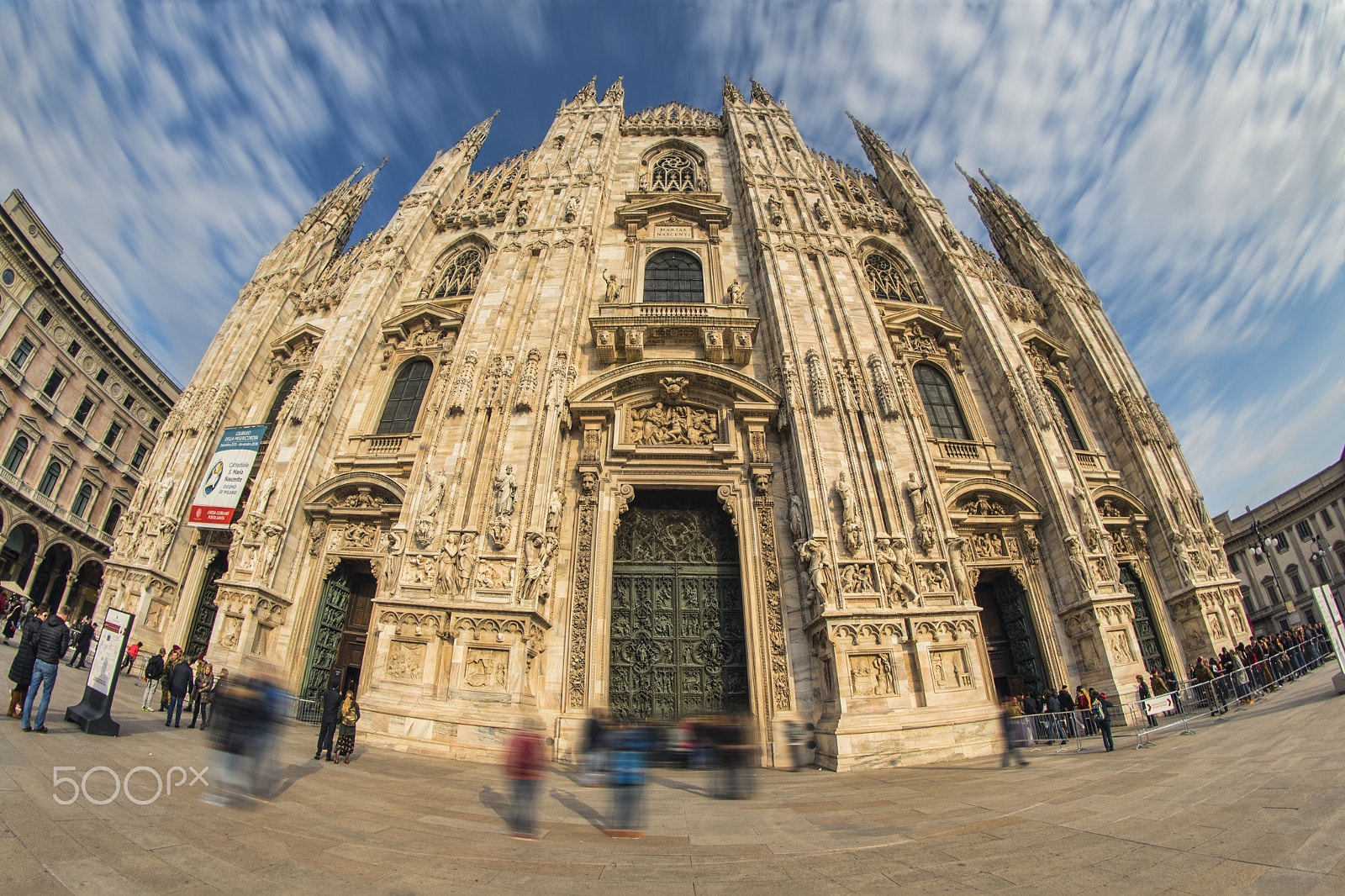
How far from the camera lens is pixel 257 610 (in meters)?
12.7

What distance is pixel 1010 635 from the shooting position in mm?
14102

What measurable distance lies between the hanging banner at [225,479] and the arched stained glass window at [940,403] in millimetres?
20603

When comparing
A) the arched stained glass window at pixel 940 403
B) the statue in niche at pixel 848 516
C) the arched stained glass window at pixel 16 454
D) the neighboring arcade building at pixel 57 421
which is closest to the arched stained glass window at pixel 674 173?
the arched stained glass window at pixel 940 403

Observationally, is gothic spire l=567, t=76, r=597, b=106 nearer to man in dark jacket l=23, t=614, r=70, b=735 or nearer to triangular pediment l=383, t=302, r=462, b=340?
triangular pediment l=383, t=302, r=462, b=340

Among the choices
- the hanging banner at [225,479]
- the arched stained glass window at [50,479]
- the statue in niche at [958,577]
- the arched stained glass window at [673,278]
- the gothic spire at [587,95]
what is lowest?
the statue in niche at [958,577]

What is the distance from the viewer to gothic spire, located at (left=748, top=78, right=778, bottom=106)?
25531mm

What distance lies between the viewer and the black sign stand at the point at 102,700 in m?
7.03

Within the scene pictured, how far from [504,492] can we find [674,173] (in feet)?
58.8

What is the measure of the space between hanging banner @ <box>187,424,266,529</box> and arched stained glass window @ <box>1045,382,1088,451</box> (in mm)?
24828

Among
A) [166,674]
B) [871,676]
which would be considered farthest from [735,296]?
[166,674]

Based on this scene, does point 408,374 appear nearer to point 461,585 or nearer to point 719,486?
point 461,585

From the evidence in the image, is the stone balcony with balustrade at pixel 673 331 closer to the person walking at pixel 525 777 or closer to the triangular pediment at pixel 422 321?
the triangular pediment at pixel 422 321

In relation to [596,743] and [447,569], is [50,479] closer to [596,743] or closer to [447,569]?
[447,569]

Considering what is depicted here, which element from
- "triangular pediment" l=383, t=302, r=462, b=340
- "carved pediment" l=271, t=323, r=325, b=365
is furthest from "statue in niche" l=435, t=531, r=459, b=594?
"carved pediment" l=271, t=323, r=325, b=365
